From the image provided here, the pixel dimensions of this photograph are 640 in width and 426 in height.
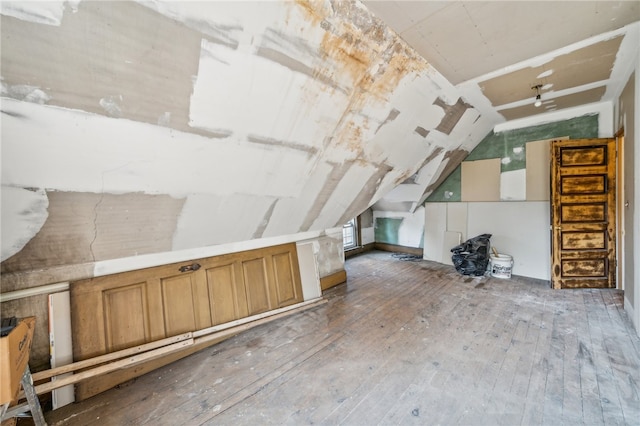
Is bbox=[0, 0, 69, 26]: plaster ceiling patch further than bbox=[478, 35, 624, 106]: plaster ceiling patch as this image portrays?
No

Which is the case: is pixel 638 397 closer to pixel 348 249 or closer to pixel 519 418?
pixel 519 418

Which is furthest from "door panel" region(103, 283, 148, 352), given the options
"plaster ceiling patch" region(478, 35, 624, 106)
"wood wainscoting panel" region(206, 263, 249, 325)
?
"plaster ceiling patch" region(478, 35, 624, 106)

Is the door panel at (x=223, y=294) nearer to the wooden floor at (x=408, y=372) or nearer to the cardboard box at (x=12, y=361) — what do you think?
the wooden floor at (x=408, y=372)

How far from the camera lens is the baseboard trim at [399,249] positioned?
5.36 m

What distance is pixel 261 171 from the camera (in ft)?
7.09

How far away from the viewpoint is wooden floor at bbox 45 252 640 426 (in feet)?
5.18

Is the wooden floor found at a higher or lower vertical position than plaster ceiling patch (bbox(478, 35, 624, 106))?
lower

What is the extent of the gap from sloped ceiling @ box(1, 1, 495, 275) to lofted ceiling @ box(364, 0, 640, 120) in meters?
0.17

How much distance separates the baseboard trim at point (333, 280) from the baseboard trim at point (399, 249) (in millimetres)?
2194

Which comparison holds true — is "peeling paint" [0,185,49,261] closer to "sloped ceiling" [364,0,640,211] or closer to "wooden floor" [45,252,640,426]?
"wooden floor" [45,252,640,426]

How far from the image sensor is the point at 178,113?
4.92ft

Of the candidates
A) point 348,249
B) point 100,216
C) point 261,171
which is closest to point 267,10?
point 261,171

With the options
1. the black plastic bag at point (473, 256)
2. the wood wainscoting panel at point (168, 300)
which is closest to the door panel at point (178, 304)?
the wood wainscoting panel at point (168, 300)

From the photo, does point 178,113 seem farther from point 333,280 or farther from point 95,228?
point 333,280
